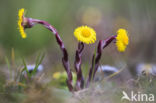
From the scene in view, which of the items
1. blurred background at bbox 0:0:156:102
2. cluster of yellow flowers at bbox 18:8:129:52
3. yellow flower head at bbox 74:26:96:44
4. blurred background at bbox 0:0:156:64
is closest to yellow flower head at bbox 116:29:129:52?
cluster of yellow flowers at bbox 18:8:129:52

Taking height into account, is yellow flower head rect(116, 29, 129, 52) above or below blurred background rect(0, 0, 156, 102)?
above

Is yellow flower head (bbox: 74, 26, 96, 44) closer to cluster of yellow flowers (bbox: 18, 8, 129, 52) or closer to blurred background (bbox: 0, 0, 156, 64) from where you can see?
cluster of yellow flowers (bbox: 18, 8, 129, 52)

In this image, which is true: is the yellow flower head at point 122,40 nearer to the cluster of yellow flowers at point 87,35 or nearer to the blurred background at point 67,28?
the cluster of yellow flowers at point 87,35

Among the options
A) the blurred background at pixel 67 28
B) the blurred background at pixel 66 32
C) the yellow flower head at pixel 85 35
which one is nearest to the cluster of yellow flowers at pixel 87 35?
the yellow flower head at pixel 85 35

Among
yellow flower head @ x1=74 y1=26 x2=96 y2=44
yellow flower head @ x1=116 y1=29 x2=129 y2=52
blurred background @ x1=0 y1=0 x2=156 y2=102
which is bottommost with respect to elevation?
blurred background @ x1=0 y1=0 x2=156 y2=102

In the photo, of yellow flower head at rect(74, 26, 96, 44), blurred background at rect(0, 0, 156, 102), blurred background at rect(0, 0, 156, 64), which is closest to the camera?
yellow flower head at rect(74, 26, 96, 44)

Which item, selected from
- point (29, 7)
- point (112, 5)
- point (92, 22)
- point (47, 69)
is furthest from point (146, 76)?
point (112, 5)

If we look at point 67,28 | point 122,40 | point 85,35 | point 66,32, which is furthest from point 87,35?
point 67,28

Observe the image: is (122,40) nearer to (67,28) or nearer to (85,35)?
(85,35)

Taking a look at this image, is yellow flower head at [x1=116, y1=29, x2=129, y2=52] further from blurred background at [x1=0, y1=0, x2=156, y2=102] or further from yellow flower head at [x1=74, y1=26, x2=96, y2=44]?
blurred background at [x1=0, y1=0, x2=156, y2=102]

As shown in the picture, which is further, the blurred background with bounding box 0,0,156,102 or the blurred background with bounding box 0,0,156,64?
the blurred background with bounding box 0,0,156,64

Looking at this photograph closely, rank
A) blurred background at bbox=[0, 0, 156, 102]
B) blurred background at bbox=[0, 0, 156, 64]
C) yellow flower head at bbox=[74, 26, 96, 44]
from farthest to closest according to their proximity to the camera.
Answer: blurred background at bbox=[0, 0, 156, 64]
blurred background at bbox=[0, 0, 156, 102]
yellow flower head at bbox=[74, 26, 96, 44]
